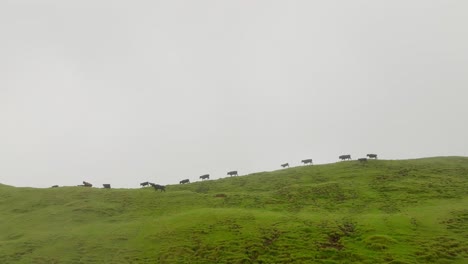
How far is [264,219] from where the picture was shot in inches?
2272

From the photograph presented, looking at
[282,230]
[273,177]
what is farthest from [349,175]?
[282,230]

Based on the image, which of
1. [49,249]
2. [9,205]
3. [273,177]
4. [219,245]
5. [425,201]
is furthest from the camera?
[273,177]

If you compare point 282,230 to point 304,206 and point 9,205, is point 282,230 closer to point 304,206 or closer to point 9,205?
point 304,206

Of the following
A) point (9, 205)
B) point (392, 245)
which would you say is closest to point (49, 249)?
point (9, 205)

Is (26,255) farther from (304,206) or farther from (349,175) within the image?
(349,175)

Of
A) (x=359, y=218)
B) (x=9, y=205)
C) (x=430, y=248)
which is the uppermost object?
(x=9, y=205)

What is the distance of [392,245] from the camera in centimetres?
4700

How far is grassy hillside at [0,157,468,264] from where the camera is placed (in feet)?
157

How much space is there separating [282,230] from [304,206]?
12.5 meters

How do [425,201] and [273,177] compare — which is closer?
[425,201]

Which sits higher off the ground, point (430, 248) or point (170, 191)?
point (170, 191)

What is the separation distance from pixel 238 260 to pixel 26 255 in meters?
25.6

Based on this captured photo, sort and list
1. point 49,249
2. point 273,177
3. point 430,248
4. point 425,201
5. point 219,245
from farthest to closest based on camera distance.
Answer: point 273,177
point 425,201
point 49,249
point 219,245
point 430,248

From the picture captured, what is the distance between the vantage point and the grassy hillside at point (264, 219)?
4784 centimetres
